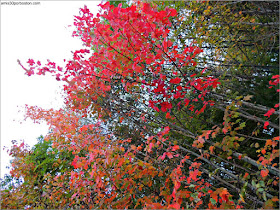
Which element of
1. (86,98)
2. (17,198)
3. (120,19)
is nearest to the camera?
(120,19)

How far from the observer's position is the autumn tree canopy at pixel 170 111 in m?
2.34

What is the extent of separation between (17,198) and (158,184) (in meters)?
3.35

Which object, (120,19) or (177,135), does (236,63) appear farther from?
(120,19)

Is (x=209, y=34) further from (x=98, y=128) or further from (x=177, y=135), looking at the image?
(x=98, y=128)

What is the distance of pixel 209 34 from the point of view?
12.6 ft

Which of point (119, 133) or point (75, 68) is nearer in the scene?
point (75, 68)

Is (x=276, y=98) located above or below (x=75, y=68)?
below

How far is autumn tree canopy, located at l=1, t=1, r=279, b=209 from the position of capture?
2336mm

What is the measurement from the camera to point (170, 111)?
2963mm

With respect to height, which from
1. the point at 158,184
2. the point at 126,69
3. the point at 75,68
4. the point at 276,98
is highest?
the point at 75,68

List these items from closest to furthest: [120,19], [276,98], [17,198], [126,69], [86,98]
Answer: [120,19]
[126,69]
[276,98]
[86,98]
[17,198]

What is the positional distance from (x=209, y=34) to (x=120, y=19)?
2.31 meters

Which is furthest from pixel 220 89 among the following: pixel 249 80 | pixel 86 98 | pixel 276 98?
pixel 86 98

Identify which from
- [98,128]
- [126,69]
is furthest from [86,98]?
[126,69]
